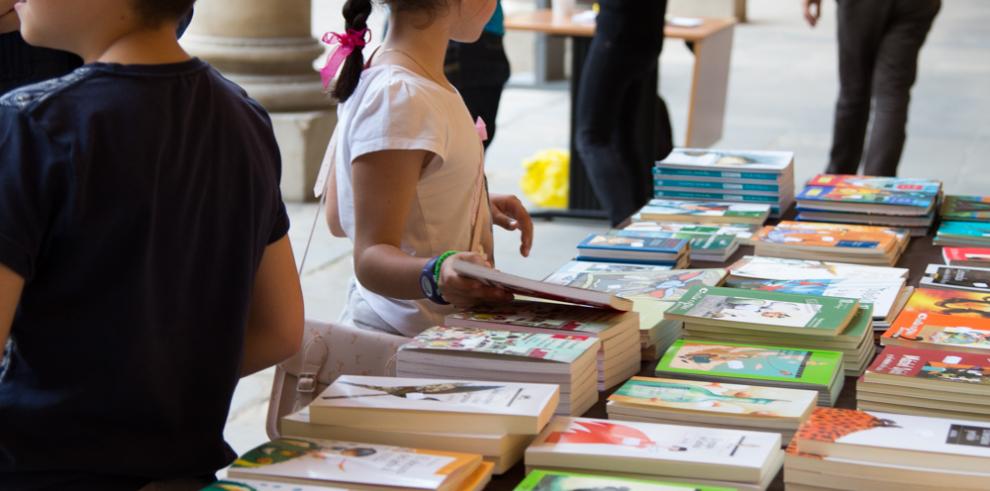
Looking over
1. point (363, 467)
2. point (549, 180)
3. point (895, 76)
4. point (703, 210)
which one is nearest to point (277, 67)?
point (549, 180)

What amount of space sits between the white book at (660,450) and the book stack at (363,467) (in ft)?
0.30

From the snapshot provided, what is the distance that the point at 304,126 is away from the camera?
5984 mm

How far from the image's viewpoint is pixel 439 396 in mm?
1457

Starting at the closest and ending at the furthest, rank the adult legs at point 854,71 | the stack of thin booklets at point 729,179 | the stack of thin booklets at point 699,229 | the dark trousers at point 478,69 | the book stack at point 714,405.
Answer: the book stack at point 714,405
the stack of thin booklets at point 699,229
the stack of thin booklets at point 729,179
the dark trousers at point 478,69
the adult legs at point 854,71

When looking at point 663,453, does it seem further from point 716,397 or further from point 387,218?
point 387,218

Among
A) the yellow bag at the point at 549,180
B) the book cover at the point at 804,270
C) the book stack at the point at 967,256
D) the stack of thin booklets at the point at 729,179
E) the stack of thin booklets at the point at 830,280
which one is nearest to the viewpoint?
the stack of thin booklets at the point at 830,280

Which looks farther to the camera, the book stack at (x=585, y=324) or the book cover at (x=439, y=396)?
the book stack at (x=585, y=324)

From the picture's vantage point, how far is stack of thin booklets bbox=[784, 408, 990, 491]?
1279mm

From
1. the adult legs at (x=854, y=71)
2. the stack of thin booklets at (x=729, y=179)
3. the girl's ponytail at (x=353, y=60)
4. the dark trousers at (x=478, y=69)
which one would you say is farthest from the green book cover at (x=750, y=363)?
the adult legs at (x=854, y=71)

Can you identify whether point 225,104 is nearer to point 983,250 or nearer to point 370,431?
point 370,431

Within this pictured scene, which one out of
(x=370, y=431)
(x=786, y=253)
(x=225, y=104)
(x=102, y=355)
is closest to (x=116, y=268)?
(x=102, y=355)

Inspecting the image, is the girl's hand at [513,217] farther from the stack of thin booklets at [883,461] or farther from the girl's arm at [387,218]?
the stack of thin booklets at [883,461]

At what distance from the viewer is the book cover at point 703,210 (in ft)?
8.92

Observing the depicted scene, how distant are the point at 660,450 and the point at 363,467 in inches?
12.6
